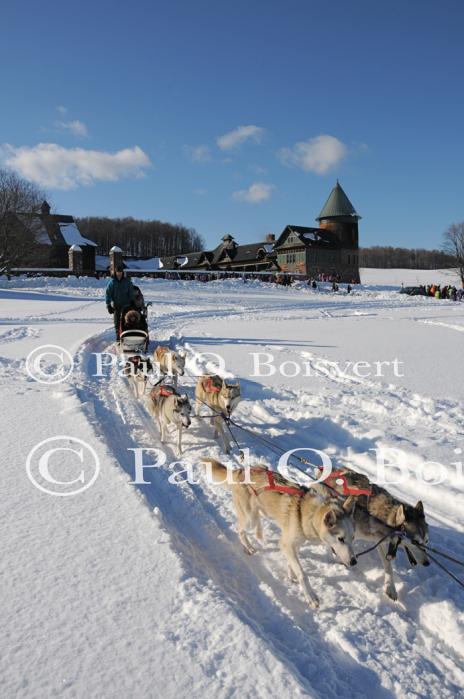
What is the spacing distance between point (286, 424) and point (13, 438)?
3.18m

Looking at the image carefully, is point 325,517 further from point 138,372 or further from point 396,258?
point 396,258

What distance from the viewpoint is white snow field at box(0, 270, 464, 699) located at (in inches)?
86.1

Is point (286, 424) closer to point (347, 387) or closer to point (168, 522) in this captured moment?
point (347, 387)

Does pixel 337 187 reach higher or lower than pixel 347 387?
higher

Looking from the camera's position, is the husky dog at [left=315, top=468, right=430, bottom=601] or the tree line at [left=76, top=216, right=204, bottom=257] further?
the tree line at [left=76, top=216, right=204, bottom=257]

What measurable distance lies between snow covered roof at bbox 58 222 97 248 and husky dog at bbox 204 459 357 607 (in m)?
58.1

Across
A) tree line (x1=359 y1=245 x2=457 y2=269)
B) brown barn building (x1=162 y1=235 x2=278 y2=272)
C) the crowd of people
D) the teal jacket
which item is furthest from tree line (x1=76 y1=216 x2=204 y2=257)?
the teal jacket

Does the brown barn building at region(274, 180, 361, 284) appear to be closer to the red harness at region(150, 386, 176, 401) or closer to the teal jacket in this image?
the teal jacket

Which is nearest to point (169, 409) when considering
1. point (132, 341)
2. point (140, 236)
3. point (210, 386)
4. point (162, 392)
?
point (162, 392)

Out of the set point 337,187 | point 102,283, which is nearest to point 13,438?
point 102,283

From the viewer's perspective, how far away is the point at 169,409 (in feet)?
17.4

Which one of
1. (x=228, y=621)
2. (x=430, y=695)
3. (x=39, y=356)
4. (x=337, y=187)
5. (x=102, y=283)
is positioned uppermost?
(x=337, y=187)

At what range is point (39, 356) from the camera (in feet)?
34.4

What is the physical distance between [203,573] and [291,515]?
2.19ft
